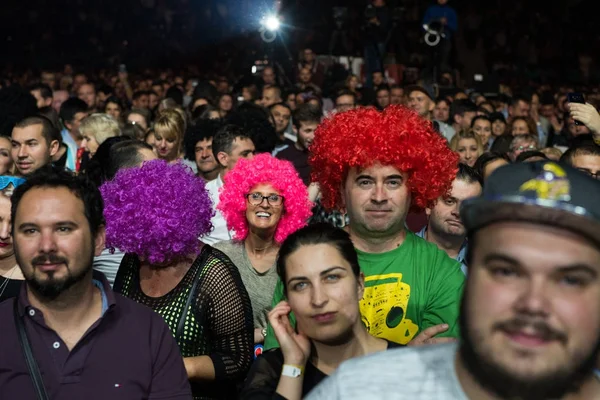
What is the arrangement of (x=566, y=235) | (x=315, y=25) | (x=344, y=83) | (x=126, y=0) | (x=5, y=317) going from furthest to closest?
(x=126, y=0)
(x=315, y=25)
(x=344, y=83)
(x=5, y=317)
(x=566, y=235)

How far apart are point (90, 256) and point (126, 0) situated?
82.0ft

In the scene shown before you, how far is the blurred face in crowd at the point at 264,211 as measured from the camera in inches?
210

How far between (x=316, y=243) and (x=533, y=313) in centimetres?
169

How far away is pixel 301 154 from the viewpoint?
9.05 metres

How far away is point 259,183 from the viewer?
5.54 meters

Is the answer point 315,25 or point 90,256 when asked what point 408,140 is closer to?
point 90,256

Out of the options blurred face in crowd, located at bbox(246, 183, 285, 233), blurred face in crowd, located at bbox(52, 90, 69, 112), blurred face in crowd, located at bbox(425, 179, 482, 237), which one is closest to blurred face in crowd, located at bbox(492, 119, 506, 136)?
blurred face in crowd, located at bbox(425, 179, 482, 237)

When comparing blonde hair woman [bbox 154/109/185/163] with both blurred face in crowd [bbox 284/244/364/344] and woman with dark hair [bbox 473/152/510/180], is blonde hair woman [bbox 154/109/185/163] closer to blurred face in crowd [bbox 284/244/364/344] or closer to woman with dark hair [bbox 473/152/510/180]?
woman with dark hair [bbox 473/152/510/180]

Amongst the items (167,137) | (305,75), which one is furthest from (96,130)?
(305,75)

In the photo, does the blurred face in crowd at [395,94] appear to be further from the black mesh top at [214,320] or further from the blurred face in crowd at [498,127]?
the black mesh top at [214,320]

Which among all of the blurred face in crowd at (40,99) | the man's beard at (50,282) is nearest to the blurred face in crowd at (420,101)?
the blurred face in crowd at (40,99)

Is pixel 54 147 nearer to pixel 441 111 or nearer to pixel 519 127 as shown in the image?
pixel 519 127

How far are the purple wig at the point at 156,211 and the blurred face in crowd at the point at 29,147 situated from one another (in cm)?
275

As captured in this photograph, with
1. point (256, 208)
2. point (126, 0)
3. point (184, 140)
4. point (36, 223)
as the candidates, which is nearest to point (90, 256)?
point (36, 223)
